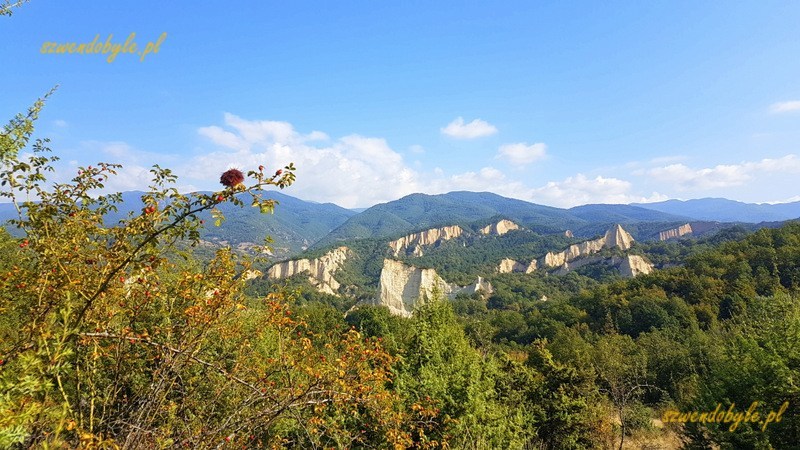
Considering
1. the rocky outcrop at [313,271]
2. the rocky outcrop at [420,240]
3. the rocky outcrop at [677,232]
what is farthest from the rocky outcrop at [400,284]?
the rocky outcrop at [677,232]

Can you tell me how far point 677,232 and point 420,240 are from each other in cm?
12220

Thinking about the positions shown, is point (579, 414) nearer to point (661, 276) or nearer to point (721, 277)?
point (721, 277)

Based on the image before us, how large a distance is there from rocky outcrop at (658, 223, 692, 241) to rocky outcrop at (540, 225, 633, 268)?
2441 inches

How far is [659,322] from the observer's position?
4738cm

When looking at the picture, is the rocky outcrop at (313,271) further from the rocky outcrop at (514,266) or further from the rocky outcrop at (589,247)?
the rocky outcrop at (589,247)

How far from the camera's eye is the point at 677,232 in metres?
169

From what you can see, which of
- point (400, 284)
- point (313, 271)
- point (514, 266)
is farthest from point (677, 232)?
point (313, 271)

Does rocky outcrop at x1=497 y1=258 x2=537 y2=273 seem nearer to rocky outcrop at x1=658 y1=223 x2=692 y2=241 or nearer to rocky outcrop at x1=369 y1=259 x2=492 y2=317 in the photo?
rocky outcrop at x1=369 y1=259 x2=492 y2=317

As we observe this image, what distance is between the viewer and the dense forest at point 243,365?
8.99ft

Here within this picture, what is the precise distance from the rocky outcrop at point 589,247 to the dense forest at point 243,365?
8896 centimetres

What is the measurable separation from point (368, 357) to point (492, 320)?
65.3 m

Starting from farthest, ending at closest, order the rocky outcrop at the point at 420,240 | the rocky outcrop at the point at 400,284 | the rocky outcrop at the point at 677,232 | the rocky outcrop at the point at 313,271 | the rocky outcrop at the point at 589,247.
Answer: the rocky outcrop at the point at 420,240 → the rocky outcrop at the point at 677,232 → the rocky outcrop at the point at 589,247 → the rocky outcrop at the point at 313,271 → the rocky outcrop at the point at 400,284

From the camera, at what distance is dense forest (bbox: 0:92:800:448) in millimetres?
2740

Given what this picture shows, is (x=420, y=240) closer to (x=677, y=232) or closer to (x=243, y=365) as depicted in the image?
(x=677, y=232)
